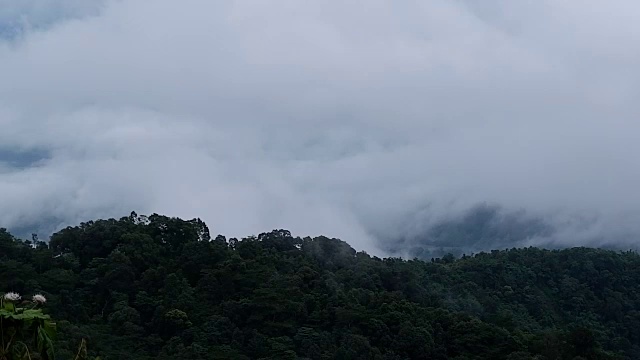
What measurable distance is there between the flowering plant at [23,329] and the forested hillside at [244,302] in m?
15.1

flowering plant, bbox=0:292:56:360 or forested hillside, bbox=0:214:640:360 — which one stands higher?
forested hillside, bbox=0:214:640:360

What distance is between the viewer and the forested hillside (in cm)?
2845

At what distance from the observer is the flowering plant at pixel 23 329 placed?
6.64 metres

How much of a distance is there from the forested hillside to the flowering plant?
15.1 m

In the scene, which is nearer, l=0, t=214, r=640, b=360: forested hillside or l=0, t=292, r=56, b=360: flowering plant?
l=0, t=292, r=56, b=360: flowering plant

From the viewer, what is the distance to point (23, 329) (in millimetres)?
6785

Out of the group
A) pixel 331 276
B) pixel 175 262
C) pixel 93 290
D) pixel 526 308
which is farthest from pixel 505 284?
pixel 93 290

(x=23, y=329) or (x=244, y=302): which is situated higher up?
(x=244, y=302)

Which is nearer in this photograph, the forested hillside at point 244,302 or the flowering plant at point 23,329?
the flowering plant at point 23,329

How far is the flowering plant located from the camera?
664 centimetres

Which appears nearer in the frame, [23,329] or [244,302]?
[23,329]

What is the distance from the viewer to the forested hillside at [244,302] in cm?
2845

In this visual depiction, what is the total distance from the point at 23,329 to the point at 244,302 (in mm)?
24498

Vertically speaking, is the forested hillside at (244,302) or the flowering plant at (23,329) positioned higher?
the forested hillside at (244,302)
